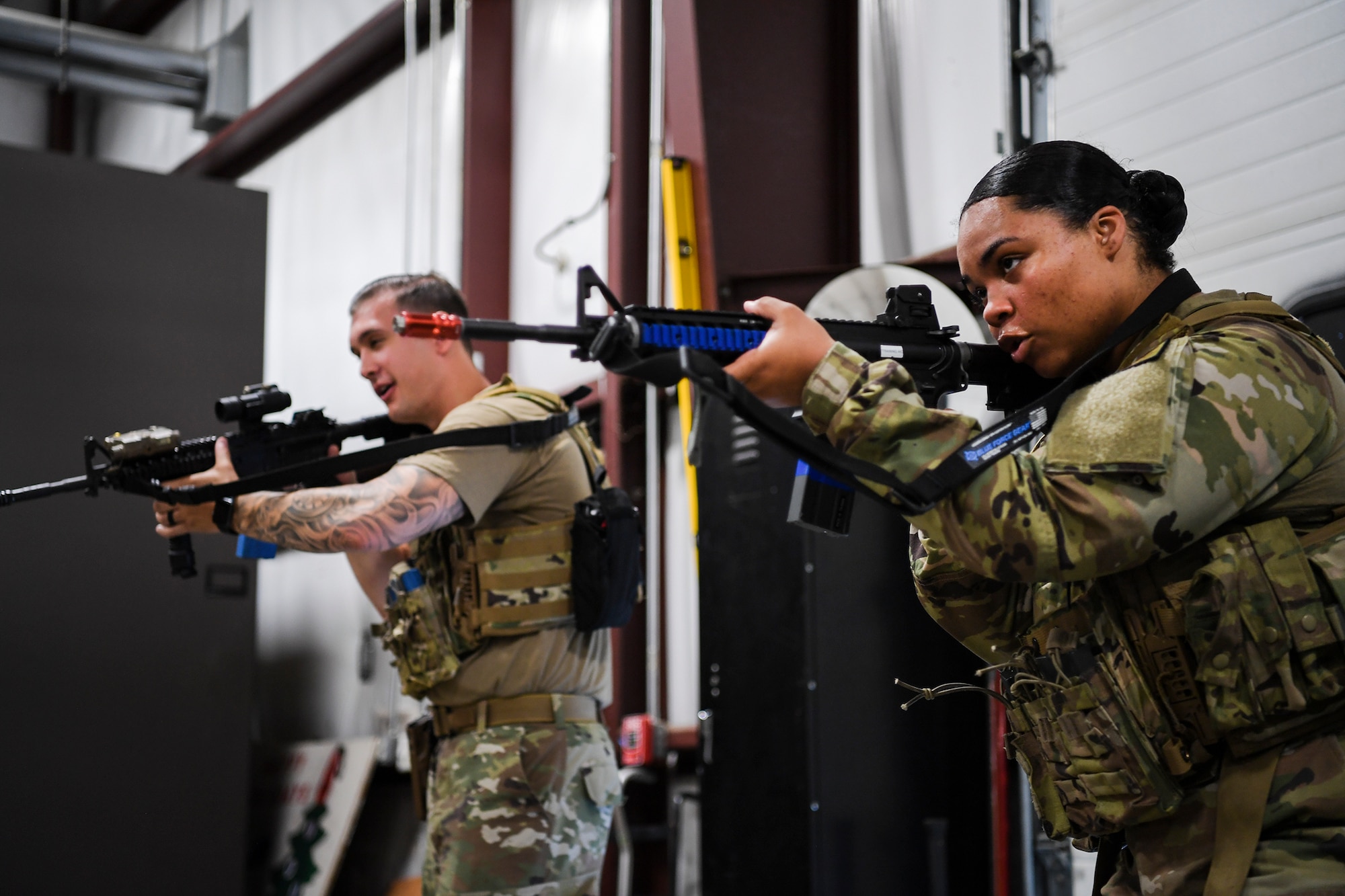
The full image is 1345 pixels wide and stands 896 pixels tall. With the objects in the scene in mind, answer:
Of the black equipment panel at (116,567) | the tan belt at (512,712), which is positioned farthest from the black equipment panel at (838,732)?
the black equipment panel at (116,567)

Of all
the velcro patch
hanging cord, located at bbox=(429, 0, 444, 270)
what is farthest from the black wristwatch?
hanging cord, located at bbox=(429, 0, 444, 270)

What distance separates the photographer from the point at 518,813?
2.32m

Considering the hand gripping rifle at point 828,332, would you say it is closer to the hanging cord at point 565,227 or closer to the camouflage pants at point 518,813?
the camouflage pants at point 518,813

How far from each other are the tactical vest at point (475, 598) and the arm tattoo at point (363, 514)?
0.12 m

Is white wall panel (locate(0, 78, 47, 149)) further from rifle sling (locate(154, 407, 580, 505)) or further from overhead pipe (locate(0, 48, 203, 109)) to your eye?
rifle sling (locate(154, 407, 580, 505))

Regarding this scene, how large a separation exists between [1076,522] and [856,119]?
311 cm

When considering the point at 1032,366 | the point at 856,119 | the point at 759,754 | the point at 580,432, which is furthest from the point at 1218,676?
the point at 856,119

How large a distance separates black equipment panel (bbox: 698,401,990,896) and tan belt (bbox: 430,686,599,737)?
672mm

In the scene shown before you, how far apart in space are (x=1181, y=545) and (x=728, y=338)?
0.50 metres

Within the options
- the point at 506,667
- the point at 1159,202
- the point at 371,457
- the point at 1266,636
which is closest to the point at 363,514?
the point at 371,457

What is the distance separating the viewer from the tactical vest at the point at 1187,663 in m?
1.21

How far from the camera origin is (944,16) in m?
3.66

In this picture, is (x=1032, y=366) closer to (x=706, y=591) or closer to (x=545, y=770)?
(x=545, y=770)

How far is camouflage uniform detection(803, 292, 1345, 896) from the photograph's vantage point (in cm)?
118
